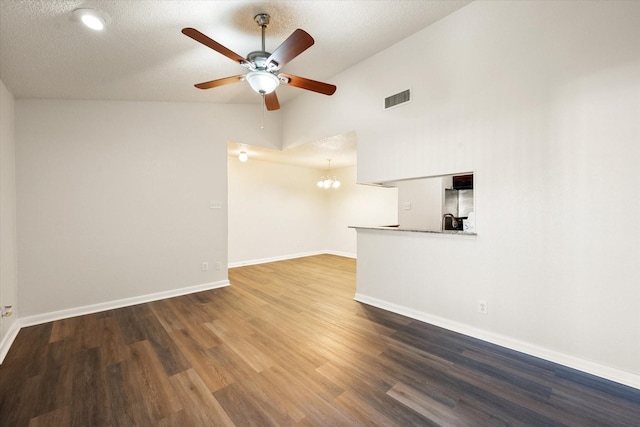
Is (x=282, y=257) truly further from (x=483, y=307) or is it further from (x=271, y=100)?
(x=483, y=307)

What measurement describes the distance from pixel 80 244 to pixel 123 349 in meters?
1.71

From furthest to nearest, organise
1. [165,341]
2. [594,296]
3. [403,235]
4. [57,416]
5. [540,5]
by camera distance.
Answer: [403,235]
[165,341]
[540,5]
[594,296]
[57,416]

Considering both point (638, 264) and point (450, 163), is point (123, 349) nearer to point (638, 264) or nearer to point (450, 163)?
point (450, 163)

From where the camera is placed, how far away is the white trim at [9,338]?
7.66ft

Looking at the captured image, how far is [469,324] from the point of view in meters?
2.63

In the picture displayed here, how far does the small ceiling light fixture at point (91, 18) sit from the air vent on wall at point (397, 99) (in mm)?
2804

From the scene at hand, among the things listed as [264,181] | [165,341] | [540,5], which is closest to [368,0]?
[540,5]

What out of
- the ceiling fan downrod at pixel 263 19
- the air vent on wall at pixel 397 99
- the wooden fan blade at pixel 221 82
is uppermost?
the ceiling fan downrod at pixel 263 19

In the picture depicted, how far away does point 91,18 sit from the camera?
1.92 metres

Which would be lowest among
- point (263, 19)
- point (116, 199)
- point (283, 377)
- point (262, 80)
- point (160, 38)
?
point (283, 377)

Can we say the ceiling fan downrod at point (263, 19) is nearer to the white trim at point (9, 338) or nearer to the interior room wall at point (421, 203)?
the interior room wall at point (421, 203)

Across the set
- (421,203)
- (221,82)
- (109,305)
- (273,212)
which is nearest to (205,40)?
(221,82)

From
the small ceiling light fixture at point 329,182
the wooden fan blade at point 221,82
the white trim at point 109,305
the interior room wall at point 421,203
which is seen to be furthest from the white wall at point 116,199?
the interior room wall at point 421,203

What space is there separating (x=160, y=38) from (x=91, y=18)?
1.74 feet
